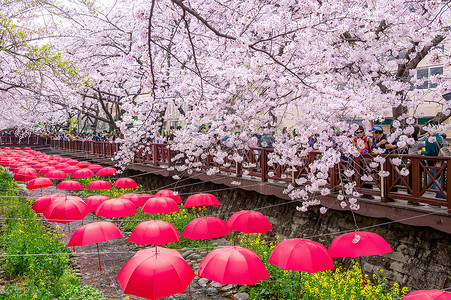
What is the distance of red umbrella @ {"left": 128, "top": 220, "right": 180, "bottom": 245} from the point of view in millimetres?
10719

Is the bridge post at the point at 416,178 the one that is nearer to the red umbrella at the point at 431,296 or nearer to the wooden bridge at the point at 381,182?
the wooden bridge at the point at 381,182

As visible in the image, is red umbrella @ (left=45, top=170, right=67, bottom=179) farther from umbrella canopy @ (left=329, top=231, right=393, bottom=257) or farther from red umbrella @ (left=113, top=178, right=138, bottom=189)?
umbrella canopy @ (left=329, top=231, right=393, bottom=257)

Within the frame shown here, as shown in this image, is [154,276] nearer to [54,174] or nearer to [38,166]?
[54,174]

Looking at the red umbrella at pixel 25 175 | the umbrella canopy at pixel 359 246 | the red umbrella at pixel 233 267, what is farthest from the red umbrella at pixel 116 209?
the red umbrella at pixel 25 175

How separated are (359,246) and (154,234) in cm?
556

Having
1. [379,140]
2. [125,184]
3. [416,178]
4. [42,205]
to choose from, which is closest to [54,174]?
[125,184]

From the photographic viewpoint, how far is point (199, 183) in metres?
19.3

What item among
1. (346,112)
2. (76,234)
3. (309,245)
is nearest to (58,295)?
(76,234)

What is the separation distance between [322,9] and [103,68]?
Answer: 20433mm

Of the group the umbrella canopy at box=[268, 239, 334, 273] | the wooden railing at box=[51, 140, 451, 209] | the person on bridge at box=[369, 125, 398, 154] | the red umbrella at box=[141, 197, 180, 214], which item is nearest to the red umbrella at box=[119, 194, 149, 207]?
the red umbrella at box=[141, 197, 180, 214]

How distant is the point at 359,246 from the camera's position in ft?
27.2

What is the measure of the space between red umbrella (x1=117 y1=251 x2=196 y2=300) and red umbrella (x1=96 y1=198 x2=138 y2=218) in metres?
5.66

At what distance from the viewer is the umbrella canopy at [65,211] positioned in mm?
12633

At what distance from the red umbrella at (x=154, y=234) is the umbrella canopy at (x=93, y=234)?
0.63m
